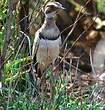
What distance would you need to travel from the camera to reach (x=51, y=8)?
12.2ft

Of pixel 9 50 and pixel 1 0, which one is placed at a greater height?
pixel 1 0

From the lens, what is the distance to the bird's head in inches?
145

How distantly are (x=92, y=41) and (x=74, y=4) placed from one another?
0.58m

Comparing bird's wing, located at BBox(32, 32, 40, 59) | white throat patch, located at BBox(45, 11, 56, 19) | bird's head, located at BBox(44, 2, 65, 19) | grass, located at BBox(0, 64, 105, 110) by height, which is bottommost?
grass, located at BBox(0, 64, 105, 110)

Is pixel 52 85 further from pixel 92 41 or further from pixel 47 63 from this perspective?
pixel 92 41

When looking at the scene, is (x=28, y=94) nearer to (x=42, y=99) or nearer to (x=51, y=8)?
(x=42, y=99)

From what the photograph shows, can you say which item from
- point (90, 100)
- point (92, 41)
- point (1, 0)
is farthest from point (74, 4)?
point (90, 100)

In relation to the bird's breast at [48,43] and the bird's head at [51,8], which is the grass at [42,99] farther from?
the bird's head at [51,8]

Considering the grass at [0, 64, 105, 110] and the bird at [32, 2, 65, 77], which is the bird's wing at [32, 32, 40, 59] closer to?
the bird at [32, 2, 65, 77]

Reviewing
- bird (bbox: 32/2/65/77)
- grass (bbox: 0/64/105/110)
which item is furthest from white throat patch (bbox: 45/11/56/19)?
grass (bbox: 0/64/105/110)

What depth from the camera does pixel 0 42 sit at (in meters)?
4.31

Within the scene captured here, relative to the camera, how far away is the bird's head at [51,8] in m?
3.67

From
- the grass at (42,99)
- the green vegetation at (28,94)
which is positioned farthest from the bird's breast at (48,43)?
the grass at (42,99)

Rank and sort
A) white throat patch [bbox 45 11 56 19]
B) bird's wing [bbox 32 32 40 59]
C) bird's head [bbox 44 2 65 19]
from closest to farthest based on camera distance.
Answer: bird's head [bbox 44 2 65 19], white throat patch [bbox 45 11 56 19], bird's wing [bbox 32 32 40 59]
